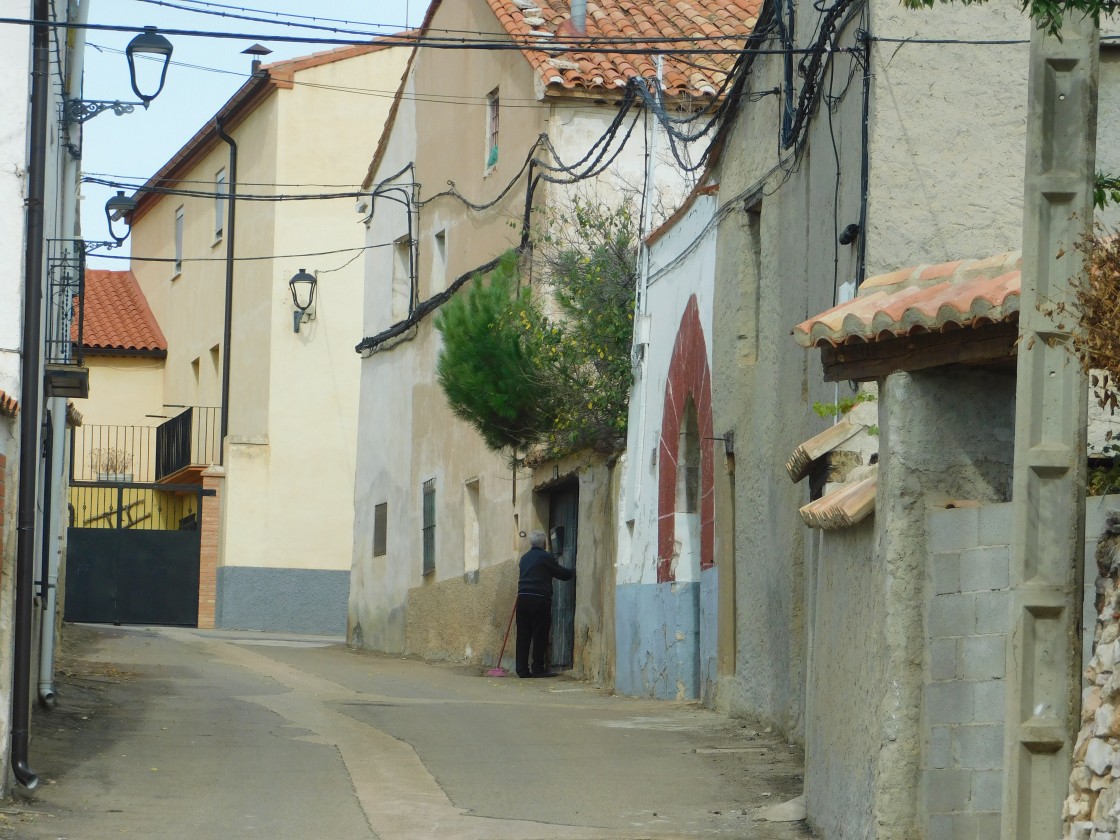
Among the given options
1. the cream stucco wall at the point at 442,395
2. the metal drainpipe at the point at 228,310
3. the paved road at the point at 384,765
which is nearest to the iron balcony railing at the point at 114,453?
the metal drainpipe at the point at 228,310

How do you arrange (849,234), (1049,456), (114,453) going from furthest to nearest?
(114,453) < (849,234) < (1049,456)

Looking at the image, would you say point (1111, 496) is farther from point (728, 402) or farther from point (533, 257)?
point (533, 257)

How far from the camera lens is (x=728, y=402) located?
49.7 ft

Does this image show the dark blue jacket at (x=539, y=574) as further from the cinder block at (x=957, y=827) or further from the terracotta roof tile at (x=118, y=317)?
the terracotta roof tile at (x=118, y=317)

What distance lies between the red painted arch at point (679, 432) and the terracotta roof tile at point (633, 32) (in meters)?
4.79

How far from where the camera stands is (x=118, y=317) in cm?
4006

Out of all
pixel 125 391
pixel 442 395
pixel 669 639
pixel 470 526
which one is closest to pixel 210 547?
pixel 125 391

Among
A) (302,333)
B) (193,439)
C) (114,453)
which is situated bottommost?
(114,453)

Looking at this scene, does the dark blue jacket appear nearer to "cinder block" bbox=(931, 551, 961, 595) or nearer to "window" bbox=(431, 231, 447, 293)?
"window" bbox=(431, 231, 447, 293)

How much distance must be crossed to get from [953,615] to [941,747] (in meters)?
0.59

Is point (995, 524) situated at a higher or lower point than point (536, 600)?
higher

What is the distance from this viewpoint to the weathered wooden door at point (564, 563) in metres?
20.2

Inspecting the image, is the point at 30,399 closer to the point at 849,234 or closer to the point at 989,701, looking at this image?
the point at 849,234

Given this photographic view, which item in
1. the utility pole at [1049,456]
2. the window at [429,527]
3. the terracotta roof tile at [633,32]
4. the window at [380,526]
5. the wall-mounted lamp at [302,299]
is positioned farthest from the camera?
the wall-mounted lamp at [302,299]
